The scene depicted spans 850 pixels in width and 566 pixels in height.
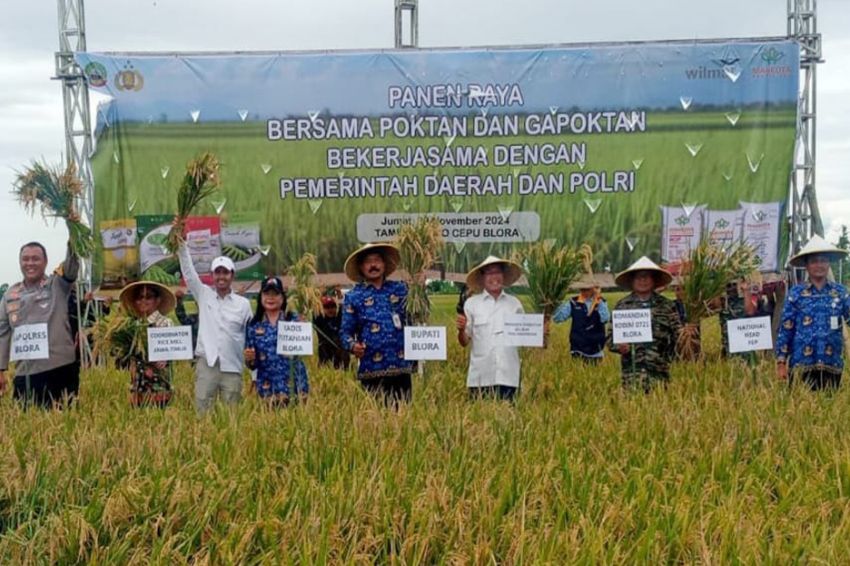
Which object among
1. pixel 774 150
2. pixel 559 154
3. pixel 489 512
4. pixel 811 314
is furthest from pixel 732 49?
pixel 489 512

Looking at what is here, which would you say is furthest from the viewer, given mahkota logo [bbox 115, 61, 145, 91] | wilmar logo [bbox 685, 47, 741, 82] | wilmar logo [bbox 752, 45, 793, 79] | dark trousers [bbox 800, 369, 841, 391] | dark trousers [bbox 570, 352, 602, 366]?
mahkota logo [bbox 115, 61, 145, 91]

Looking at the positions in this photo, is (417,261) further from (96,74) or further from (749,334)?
(96,74)

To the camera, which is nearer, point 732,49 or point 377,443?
point 377,443

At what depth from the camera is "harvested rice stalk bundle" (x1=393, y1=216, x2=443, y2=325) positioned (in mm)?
6945

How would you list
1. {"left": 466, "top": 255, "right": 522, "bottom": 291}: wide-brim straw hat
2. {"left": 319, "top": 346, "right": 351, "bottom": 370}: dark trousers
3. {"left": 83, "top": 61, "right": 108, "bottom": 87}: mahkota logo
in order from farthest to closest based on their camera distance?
1. {"left": 83, "top": 61, "right": 108, "bottom": 87}: mahkota logo
2. {"left": 319, "top": 346, "right": 351, "bottom": 370}: dark trousers
3. {"left": 466, "top": 255, "right": 522, "bottom": 291}: wide-brim straw hat

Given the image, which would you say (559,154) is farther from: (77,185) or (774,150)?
(77,185)

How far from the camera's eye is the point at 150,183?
31.4 ft

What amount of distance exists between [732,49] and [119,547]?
8327 mm

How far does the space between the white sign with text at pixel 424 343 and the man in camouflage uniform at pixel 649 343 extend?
1348mm

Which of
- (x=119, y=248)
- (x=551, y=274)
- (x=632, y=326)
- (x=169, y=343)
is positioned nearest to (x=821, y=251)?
(x=632, y=326)

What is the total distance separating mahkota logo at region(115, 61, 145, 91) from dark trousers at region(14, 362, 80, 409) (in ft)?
13.5

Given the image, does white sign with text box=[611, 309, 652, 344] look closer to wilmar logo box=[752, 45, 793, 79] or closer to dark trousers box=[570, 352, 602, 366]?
Result: dark trousers box=[570, 352, 602, 366]

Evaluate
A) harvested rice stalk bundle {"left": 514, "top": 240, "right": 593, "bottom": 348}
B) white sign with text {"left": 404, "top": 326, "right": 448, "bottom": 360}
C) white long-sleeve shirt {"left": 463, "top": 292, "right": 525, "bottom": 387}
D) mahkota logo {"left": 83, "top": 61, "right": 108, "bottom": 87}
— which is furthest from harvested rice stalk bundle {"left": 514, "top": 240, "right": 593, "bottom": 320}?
mahkota logo {"left": 83, "top": 61, "right": 108, "bottom": 87}

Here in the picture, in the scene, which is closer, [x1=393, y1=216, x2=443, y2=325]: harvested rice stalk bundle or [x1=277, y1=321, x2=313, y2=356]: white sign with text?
[x1=277, y1=321, x2=313, y2=356]: white sign with text
